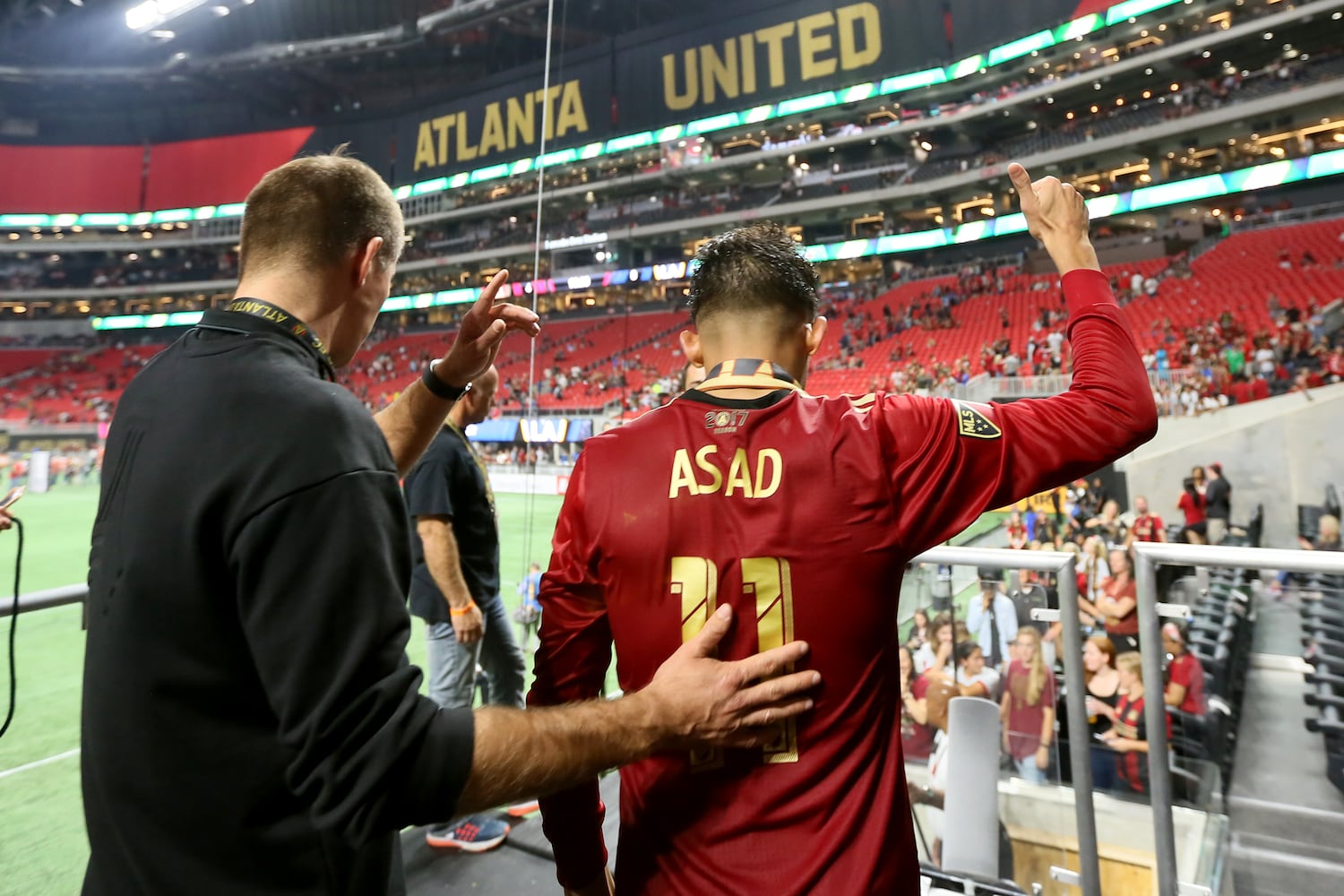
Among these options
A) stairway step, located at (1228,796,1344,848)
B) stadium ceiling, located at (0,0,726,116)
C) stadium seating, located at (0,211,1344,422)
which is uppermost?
stadium ceiling, located at (0,0,726,116)

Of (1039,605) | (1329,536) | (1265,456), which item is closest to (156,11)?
(1039,605)

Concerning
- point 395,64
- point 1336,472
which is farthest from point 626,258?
point 1336,472

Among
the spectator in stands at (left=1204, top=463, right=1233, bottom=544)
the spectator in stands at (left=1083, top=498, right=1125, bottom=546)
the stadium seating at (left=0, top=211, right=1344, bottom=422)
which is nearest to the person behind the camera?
the spectator in stands at (left=1083, top=498, right=1125, bottom=546)

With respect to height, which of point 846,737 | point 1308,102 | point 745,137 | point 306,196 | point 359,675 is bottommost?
point 846,737

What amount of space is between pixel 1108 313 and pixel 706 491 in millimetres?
617

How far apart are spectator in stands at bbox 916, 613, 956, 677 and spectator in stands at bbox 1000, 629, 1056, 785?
15 cm

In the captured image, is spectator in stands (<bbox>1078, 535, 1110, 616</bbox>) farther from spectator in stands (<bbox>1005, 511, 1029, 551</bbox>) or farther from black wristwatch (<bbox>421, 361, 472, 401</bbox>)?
black wristwatch (<bbox>421, 361, 472, 401</bbox>)

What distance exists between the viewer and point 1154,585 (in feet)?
5.00

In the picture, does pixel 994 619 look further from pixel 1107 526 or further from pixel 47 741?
pixel 1107 526

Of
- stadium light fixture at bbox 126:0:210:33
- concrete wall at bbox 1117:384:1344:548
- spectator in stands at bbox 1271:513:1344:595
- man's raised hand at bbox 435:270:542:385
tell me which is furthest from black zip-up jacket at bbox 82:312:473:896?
stadium light fixture at bbox 126:0:210:33

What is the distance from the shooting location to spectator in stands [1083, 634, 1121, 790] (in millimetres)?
1770

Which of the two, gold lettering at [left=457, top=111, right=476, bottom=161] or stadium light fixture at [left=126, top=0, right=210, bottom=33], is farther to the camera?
gold lettering at [left=457, top=111, right=476, bottom=161]

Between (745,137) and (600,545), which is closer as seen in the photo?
(600,545)

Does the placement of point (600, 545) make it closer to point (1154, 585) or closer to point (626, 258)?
point (1154, 585)
